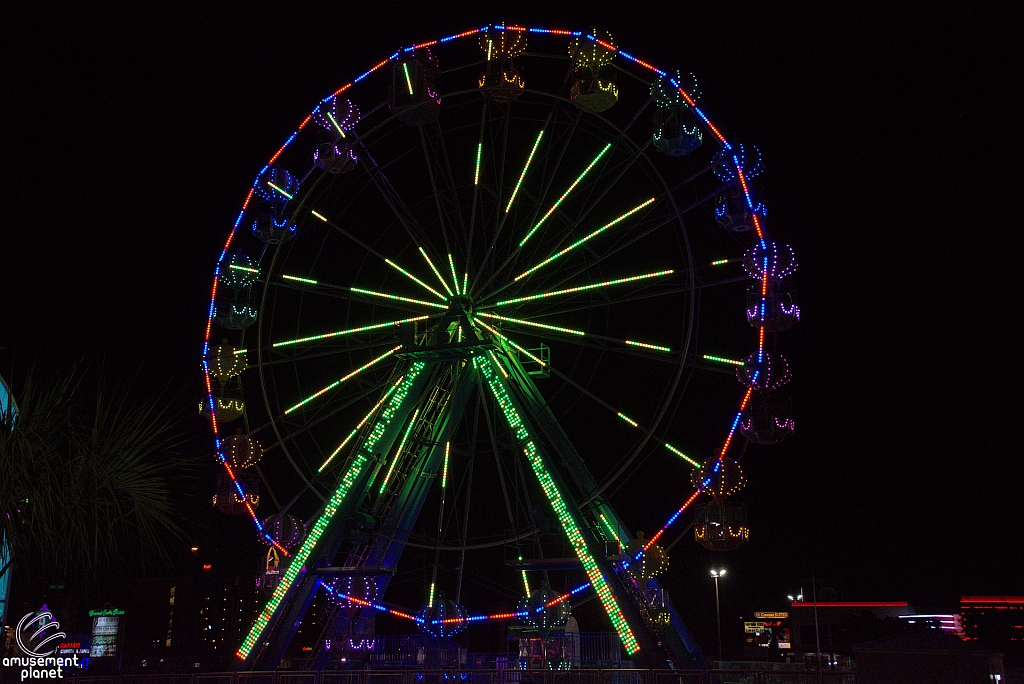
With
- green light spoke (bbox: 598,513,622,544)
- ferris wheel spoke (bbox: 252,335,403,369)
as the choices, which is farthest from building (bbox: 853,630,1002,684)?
ferris wheel spoke (bbox: 252,335,403,369)

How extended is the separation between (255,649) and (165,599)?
3802 centimetres

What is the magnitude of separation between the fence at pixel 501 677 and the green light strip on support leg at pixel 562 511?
3.70ft

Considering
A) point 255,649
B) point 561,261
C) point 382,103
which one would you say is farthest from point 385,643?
point 382,103

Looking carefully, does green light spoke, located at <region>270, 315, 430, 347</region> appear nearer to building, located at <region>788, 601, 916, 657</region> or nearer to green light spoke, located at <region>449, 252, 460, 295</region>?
green light spoke, located at <region>449, 252, 460, 295</region>

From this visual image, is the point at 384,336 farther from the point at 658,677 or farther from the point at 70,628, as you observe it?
the point at 70,628

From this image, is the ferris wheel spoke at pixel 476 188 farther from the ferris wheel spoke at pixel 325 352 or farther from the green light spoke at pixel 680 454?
the green light spoke at pixel 680 454

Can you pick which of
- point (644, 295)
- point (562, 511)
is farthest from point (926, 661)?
point (644, 295)

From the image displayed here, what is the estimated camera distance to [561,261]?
17.9 m

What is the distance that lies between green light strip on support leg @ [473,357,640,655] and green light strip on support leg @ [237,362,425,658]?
1.63m

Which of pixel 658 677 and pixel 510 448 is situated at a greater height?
pixel 510 448

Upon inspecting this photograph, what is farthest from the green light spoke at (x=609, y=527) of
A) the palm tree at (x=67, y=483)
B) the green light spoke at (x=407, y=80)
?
the green light spoke at (x=407, y=80)

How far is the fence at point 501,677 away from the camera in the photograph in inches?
449

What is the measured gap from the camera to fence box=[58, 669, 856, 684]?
11.4 m

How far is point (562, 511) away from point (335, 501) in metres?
4.62
